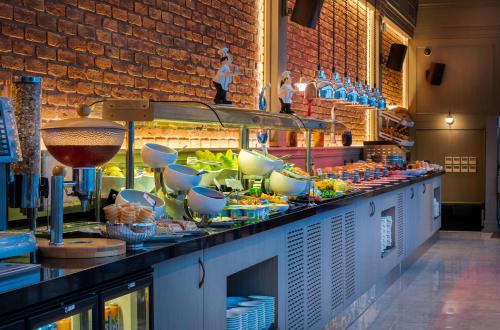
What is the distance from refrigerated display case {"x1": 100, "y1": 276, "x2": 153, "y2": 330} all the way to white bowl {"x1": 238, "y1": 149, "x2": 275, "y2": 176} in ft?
8.65

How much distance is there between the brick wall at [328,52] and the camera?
9.30 metres

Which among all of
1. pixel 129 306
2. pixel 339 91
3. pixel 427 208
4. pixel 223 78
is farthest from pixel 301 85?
pixel 129 306

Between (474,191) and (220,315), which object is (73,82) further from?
(474,191)

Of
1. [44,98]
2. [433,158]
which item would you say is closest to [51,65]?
[44,98]

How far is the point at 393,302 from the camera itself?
25.6 feet

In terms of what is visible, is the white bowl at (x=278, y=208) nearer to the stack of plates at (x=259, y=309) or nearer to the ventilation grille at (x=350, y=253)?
the stack of plates at (x=259, y=309)

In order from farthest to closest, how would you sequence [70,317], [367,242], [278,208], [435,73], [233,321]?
[435,73] → [367,242] → [278,208] → [233,321] → [70,317]

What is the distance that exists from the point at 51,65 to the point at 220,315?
1.77 metres

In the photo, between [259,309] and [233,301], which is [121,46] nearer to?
[233,301]

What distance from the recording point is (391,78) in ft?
48.6

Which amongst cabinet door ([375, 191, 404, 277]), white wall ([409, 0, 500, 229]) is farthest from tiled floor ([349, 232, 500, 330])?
white wall ([409, 0, 500, 229])

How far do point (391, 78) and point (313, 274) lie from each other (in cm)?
960

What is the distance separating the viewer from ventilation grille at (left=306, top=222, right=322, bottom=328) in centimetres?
561

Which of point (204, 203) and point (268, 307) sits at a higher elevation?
point (204, 203)
